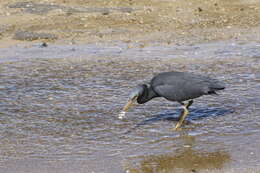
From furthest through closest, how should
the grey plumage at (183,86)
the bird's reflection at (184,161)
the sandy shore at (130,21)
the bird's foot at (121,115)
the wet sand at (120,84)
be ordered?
the sandy shore at (130,21) → the bird's foot at (121,115) → the grey plumage at (183,86) → the wet sand at (120,84) → the bird's reflection at (184,161)

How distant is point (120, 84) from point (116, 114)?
1472mm

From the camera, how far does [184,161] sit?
6.42 metres

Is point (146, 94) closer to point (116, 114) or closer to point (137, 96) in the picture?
point (137, 96)

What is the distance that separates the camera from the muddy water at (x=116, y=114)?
646 centimetres

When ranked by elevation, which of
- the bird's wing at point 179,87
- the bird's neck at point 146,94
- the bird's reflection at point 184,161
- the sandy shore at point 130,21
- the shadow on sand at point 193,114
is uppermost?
the bird's wing at point 179,87

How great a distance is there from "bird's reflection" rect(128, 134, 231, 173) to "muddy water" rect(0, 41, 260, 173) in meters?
0.01

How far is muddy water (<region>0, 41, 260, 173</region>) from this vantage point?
254 inches

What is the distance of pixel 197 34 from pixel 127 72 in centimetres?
345

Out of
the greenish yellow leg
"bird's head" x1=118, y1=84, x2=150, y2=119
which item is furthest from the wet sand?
"bird's head" x1=118, y1=84, x2=150, y2=119

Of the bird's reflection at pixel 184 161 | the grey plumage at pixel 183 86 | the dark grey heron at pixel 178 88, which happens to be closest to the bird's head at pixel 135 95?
the dark grey heron at pixel 178 88

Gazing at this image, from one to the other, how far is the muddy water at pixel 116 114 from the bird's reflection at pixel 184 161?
0.01m

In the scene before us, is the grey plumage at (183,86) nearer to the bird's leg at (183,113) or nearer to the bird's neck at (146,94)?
the bird's neck at (146,94)

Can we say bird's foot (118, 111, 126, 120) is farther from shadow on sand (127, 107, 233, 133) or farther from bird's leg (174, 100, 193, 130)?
bird's leg (174, 100, 193, 130)

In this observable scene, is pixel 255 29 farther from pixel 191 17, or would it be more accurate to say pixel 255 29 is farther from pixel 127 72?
pixel 127 72
